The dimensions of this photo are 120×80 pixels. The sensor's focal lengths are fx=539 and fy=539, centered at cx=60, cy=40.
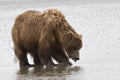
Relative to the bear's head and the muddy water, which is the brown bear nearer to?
the bear's head

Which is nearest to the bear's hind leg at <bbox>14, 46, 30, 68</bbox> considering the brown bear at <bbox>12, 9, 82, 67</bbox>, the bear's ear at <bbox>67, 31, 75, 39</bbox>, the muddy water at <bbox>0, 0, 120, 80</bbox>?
the brown bear at <bbox>12, 9, 82, 67</bbox>

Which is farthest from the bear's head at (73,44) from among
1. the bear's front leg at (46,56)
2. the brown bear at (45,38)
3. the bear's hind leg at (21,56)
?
the bear's hind leg at (21,56)

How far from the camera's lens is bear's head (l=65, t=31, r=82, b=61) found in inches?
455

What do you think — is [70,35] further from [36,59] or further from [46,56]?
[36,59]

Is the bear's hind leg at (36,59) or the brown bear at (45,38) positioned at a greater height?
the brown bear at (45,38)

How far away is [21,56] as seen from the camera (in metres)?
12.2

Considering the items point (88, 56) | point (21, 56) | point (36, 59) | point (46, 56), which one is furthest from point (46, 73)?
point (88, 56)

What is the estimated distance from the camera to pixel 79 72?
413 inches

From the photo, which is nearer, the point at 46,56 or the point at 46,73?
the point at 46,73

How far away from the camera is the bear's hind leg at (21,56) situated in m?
12.1

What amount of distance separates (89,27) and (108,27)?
0.82 m

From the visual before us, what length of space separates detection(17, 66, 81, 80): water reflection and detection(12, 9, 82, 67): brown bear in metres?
0.41

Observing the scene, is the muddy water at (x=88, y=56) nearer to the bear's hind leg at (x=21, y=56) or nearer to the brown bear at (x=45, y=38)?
the bear's hind leg at (x=21, y=56)

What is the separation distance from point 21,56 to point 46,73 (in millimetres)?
1565
